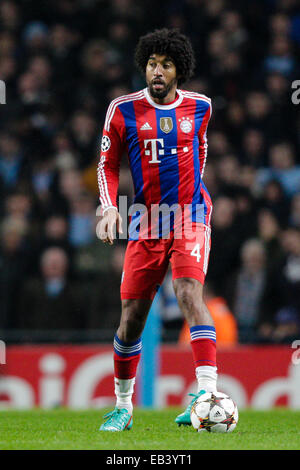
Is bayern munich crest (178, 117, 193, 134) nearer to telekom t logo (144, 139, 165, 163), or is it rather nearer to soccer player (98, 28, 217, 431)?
soccer player (98, 28, 217, 431)

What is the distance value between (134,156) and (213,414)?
1.61 metres

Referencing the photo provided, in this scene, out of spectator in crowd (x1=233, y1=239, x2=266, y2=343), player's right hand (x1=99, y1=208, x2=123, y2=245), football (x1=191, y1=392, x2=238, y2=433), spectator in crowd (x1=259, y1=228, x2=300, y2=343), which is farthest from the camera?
spectator in crowd (x1=233, y1=239, x2=266, y2=343)

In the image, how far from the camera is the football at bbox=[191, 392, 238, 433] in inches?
190

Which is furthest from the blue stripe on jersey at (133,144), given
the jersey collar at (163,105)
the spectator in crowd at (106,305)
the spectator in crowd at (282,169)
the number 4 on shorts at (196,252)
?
the spectator in crowd at (282,169)

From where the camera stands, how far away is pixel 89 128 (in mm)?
11164

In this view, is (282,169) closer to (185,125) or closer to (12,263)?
(12,263)

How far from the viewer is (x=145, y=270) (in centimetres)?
525

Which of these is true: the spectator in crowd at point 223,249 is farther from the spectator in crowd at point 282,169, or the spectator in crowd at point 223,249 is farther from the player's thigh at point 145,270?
the player's thigh at point 145,270

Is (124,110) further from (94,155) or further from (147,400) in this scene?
(94,155)

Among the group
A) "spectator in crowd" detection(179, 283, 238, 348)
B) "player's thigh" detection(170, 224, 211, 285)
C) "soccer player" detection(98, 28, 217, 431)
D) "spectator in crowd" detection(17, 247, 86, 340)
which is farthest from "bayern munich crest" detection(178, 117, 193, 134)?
"spectator in crowd" detection(17, 247, 86, 340)

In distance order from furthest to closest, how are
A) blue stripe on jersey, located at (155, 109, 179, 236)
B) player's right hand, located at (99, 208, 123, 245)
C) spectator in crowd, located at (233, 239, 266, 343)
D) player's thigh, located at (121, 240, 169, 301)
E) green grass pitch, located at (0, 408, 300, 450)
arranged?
spectator in crowd, located at (233, 239, 266, 343)
blue stripe on jersey, located at (155, 109, 179, 236)
player's thigh, located at (121, 240, 169, 301)
player's right hand, located at (99, 208, 123, 245)
green grass pitch, located at (0, 408, 300, 450)
